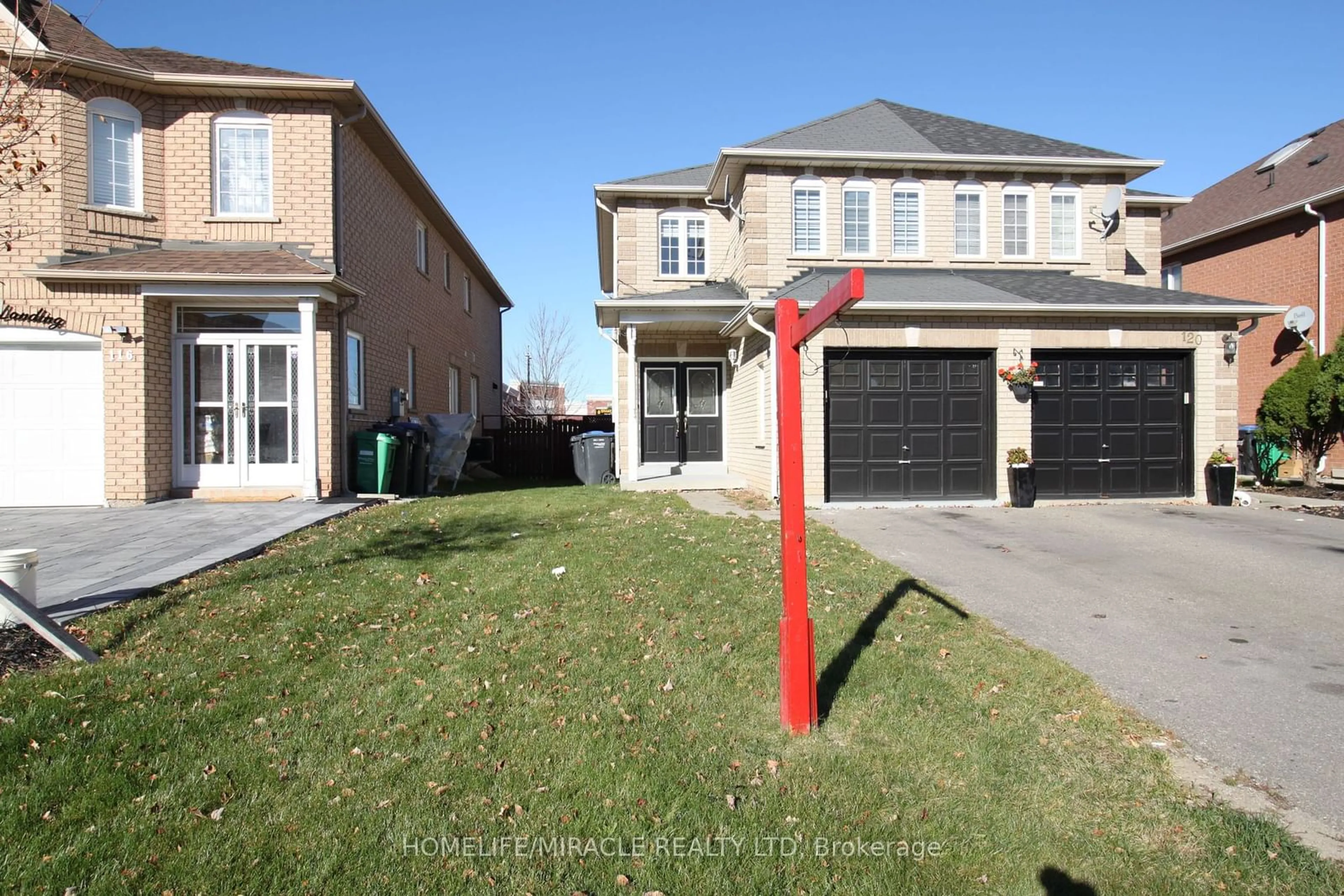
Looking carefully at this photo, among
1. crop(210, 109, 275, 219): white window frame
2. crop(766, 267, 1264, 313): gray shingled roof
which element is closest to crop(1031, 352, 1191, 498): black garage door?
crop(766, 267, 1264, 313): gray shingled roof

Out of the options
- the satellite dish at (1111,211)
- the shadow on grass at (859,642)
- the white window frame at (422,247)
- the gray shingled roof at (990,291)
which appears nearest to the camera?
the shadow on grass at (859,642)

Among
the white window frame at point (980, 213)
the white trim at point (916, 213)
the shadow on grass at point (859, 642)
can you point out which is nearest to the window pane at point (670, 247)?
the white trim at point (916, 213)

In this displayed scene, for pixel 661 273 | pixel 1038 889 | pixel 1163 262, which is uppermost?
pixel 1163 262

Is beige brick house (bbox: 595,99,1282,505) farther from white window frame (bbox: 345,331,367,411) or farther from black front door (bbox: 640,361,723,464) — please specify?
white window frame (bbox: 345,331,367,411)

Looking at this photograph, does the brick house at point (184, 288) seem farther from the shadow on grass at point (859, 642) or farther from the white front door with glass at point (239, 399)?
the shadow on grass at point (859, 642)

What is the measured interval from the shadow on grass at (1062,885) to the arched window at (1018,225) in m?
14.0

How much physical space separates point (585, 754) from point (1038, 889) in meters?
1.75

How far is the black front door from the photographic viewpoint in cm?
1602

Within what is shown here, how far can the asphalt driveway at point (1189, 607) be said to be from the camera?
3561 millimetres

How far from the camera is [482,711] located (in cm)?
367

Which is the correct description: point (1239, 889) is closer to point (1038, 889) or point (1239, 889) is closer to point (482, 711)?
point (1038, 889)

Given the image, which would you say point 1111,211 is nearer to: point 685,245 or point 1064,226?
point 1064,226

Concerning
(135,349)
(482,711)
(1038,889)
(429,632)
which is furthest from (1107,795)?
(135,349)

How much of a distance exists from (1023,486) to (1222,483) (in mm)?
3180
